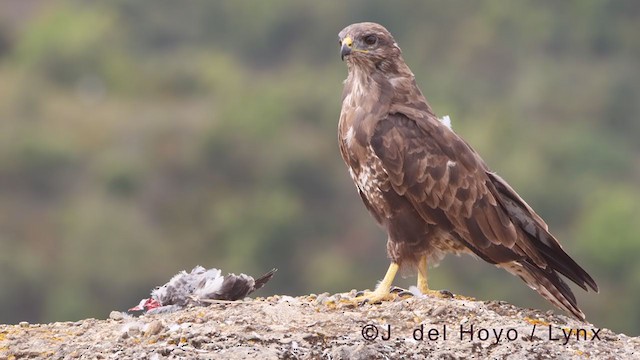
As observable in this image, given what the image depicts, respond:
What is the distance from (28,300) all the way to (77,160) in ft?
63.0

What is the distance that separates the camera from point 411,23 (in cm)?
10844

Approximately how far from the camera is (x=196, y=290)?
1182cm

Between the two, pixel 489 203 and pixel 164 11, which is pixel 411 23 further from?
pixel 489 203

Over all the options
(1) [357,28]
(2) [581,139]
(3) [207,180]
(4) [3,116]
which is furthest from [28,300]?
(1) [357,28]

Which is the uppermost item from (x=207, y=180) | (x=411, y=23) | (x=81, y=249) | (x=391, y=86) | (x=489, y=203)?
(x=411, y=23)

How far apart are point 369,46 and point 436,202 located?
1.31 m

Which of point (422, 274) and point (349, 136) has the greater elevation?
point (349, 136)

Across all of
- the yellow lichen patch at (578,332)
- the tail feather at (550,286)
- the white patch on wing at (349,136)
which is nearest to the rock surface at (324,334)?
the yellow lichen patch at (578,332)

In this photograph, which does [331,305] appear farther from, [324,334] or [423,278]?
[423,278]

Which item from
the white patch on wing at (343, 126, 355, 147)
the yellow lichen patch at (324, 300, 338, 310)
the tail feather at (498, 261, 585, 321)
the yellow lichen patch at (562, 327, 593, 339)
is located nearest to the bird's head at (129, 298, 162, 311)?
the yellow lichen patch at (324, 300, 338, 310)

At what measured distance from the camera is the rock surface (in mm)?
10688

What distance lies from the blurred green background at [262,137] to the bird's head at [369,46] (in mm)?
39268

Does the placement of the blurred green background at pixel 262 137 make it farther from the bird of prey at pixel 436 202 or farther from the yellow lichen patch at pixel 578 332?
the yellow lichen patch at pixel 578 332

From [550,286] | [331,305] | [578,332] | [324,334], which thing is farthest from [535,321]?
[324,334]
